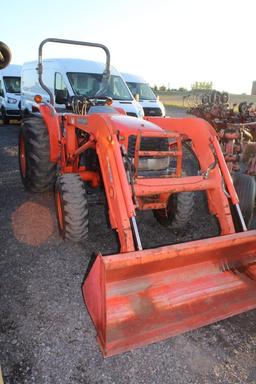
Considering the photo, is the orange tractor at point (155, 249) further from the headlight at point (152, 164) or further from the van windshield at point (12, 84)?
the van windshield at point (12, 84)

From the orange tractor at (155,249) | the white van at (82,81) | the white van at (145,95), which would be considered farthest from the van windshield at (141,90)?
the orange tractor at (155,249)

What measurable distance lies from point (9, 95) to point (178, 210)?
38.5ft

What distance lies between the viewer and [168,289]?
2822 millimetres

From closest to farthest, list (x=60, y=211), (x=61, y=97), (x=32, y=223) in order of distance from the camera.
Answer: (x=60, y=211), (x=32, y=223), (x=61, y=97)

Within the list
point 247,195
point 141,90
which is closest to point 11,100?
point 141,90

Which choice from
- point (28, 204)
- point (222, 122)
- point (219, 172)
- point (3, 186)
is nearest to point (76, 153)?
point (28, 204)

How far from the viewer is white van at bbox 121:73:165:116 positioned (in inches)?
500

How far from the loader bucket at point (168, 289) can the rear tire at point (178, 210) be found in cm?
124

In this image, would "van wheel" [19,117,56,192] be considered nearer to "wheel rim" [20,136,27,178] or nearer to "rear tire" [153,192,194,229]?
"wheel rim" [20,136,27,178]

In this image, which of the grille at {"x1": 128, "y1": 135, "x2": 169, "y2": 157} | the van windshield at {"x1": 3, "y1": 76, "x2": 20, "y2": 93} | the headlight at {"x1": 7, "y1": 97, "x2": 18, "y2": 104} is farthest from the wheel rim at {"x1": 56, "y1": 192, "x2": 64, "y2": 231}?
the van windshield at {"x1": 3, "y1": 76, "x2": 20, "y2": 93}

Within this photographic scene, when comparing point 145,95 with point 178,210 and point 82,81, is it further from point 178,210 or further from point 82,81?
point 178,210

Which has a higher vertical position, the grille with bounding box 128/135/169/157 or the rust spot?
the grille with bounding box 128/135/169/157

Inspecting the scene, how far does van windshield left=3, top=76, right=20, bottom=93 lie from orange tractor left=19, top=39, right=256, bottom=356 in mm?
11163

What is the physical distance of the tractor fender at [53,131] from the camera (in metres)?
4.79
